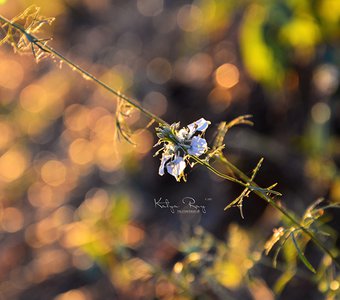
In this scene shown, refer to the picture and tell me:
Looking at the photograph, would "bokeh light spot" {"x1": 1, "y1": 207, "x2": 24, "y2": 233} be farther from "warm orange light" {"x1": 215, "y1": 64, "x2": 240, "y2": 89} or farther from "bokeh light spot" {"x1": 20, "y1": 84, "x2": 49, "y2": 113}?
"warm orange light" {"x1": 215, "y1": 64, "x2": 240, "y2": 89}

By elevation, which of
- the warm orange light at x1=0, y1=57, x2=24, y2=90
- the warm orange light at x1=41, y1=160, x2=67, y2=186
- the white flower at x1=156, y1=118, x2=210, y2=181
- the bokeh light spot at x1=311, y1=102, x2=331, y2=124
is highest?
the white flower at x1=156, y1=118, x2=210, y2=181

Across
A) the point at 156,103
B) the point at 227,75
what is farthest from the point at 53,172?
the point at 227,75

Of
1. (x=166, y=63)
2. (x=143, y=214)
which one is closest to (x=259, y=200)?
(x=143, y=214)

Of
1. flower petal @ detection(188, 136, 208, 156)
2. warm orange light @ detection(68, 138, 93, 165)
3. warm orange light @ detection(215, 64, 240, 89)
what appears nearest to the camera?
flower petal @ detection(188, 136, 208, 156)

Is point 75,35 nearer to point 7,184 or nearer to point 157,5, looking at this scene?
point 157,5

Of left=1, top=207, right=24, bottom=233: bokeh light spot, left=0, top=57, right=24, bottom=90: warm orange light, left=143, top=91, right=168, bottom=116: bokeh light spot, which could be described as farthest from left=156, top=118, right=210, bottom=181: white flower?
left=0, top=57, right=24, bottom=90: warm orange light

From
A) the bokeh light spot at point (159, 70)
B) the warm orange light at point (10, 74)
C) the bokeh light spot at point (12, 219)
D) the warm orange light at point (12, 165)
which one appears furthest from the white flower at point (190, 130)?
the warm orange light at point (10, 74)

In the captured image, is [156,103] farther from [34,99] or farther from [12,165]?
[34,99]
